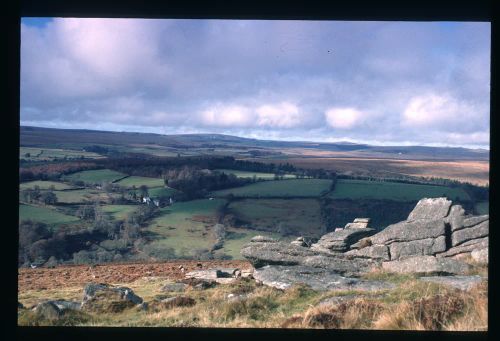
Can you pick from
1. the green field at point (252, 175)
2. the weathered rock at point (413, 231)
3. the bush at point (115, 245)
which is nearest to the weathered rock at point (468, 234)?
the weathered rock at point (413, 231)

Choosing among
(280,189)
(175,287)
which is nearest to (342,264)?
(175,287)

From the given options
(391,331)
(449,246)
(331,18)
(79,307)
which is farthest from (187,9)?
(449,246)

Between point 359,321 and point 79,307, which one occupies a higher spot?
point 359,321

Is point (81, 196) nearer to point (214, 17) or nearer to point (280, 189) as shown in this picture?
point (280, 189)

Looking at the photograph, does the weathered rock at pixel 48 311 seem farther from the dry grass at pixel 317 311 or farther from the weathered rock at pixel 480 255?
the weathered rock at pixel 480 255

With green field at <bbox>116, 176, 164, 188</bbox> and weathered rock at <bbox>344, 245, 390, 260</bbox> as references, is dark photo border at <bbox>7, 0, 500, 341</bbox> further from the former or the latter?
green field at <bbox>116, 176, 164, 188</bbox>

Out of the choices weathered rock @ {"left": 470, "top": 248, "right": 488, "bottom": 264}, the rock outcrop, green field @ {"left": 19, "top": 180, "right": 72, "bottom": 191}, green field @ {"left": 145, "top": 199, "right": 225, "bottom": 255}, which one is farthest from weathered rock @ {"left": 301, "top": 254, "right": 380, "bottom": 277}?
green field @ {"left": 19, "top": 180, "right": 72, "bottom": 191}

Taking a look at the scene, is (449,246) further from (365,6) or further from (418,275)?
(365,6)
